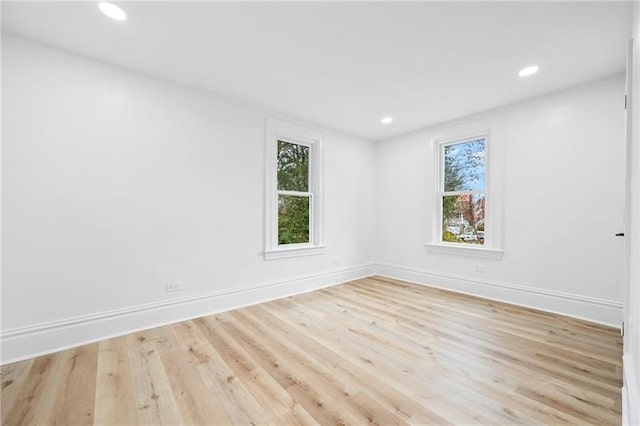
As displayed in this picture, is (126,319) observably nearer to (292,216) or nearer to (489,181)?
(292,216)

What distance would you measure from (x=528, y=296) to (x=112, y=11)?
4.88 metres

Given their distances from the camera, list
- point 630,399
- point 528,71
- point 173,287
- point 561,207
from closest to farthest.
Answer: point 630,399 < point 528,71 < point 173,287 < point 561,207

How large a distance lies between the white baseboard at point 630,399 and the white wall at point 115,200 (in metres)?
3.12

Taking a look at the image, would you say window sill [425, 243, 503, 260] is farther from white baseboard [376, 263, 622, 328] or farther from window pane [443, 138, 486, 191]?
window pane [443, 138, 486, 191]

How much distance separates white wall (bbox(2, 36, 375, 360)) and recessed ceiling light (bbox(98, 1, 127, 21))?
2.47 feet

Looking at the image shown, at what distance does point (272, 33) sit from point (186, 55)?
2.86 ft

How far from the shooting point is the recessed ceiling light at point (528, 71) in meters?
2.55

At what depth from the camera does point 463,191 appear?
3953 mm

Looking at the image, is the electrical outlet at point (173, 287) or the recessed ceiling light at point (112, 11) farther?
the electrical outlet at point (173, 287)

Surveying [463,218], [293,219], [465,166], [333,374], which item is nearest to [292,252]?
[293,219]

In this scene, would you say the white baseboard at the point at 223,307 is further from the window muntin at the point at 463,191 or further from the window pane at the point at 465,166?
the window pane at the point at 465,166

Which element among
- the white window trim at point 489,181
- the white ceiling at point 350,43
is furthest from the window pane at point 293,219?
the white window trim at point 489,181

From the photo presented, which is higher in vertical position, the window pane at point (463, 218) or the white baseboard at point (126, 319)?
the window pane at point (463, 218)

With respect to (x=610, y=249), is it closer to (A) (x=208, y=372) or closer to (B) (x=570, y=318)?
(B) (x=570, y=318)
